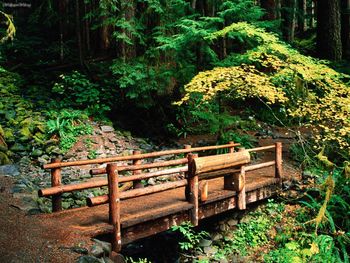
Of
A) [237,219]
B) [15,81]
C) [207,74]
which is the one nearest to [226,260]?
[237,219]

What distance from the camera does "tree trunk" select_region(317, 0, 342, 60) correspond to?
16578 mm

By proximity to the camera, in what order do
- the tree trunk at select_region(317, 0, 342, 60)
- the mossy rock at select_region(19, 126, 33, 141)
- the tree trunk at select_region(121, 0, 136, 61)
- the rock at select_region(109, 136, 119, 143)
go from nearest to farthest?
the mossy rock at select_region(19, 126, 33, 141), the rock at select_region(109, 136, 119, 143), the tree trunk at select_region(121, 0, 136, 61), the tree trunk at select_region(317, 0, 342, 60)

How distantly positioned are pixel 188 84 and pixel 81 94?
554cm

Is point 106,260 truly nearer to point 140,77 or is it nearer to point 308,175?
→ point 308,175

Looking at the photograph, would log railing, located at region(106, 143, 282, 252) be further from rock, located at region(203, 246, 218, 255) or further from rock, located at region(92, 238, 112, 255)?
rock, located at region(203, 246, 218, 255)

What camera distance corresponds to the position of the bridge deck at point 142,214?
5.40 meters

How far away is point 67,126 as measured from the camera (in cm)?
1142

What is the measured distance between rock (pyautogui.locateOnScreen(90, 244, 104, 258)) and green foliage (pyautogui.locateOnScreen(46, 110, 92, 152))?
20.7 ft

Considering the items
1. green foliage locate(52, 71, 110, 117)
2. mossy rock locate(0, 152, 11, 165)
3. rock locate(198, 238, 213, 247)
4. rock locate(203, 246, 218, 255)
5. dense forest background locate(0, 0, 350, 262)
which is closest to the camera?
rock locate(203, 246, 218, 255)

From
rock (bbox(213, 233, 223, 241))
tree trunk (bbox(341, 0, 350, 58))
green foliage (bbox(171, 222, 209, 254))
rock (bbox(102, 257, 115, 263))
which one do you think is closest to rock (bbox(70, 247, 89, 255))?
rock (bbox(102, 257, 115, 263))

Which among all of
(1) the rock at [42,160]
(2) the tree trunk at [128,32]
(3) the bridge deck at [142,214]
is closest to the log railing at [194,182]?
(3) the bridge deck at [142,214]

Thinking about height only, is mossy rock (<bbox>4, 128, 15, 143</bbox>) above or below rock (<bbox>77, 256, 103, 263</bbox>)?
above

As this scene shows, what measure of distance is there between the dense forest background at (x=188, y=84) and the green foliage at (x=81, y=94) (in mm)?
53

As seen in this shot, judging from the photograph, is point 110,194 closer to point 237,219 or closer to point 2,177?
point 2,177
